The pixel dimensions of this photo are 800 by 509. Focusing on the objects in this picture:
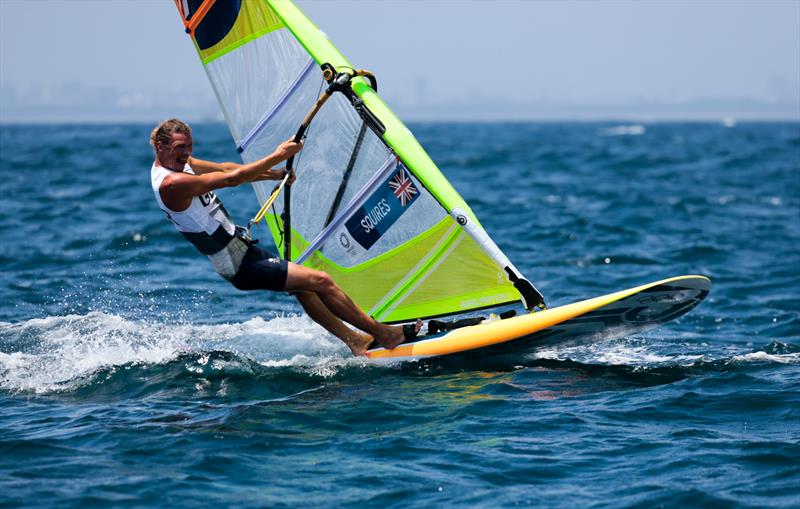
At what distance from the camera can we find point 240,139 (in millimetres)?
8992

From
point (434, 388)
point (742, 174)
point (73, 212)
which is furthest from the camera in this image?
point (742, 174)

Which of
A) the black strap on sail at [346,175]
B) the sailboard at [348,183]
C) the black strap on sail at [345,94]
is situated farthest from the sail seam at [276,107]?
the black strap on sail at [346,175]

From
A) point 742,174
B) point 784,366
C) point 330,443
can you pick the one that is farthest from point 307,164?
point 742,174

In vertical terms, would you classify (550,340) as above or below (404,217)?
below

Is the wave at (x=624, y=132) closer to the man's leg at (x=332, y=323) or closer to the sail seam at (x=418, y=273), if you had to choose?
the sail seam at (x=418, y=273)

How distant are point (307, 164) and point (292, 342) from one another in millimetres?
1564

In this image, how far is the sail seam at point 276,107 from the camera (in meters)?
8.22

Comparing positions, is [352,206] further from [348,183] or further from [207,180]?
[207,180]

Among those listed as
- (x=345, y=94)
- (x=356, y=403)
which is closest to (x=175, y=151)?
(x=345, y=94)

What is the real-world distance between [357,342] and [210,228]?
A: 1.62 metres

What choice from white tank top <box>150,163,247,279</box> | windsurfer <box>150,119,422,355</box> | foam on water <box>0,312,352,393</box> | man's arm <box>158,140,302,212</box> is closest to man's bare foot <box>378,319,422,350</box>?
windsurfer <box>150,119,422,355</box>

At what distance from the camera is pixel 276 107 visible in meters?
8.64

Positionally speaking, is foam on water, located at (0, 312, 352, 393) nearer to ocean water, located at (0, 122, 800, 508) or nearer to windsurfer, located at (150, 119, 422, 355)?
ocean water, located at (0, 122, 800, 508)

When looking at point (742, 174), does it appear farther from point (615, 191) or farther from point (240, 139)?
point (240, 139)
